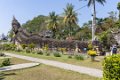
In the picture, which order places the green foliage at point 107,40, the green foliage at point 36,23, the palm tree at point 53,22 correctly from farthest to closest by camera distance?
1. the green foliage at point 36,23
2. the palm tree at point 53,22
3. the green foliage at point 107,40

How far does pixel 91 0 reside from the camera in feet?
176

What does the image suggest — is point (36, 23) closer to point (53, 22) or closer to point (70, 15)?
point (53, 22)

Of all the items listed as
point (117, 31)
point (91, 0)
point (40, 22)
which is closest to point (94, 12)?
point (91, 0)

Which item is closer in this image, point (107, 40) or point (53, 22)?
point (107, 40)

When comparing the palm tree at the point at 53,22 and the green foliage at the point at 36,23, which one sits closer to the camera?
the palm tree at the point at 53,22

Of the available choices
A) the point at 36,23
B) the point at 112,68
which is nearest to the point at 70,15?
the point at 36,23

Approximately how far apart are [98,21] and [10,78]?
5971cm

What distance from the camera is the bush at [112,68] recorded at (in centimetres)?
902

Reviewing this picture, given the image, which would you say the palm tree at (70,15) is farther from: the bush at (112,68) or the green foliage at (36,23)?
the bush at (112,68)

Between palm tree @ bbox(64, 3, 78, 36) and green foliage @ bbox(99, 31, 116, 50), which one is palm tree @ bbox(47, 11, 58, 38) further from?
green foliage @ bbox(99, 31, 116, 50)

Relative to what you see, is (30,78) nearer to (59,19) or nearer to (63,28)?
(59,19)

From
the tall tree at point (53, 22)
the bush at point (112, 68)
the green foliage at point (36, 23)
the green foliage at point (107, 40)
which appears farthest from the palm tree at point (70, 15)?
the bush at point (112, 68)

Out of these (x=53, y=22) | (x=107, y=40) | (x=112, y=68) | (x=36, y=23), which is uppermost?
(x=36, y=23)

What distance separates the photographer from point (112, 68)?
9148 mm
